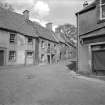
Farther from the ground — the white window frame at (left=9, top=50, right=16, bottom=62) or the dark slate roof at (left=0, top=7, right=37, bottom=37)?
the dark slate roof at (left=0, top=7, right=37, bottom=37)

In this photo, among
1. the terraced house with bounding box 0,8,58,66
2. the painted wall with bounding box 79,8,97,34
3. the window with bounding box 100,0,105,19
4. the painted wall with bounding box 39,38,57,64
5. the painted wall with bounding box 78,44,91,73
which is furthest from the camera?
the painted wall with bounding box 39,38,57,64

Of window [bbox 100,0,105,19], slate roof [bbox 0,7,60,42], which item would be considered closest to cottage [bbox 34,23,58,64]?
slate roof [bbox 0,7,60,42]

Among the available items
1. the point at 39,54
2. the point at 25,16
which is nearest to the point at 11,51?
the point at 39,54

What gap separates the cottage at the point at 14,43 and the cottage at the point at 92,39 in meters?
12.3

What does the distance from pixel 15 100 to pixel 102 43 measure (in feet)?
26.8

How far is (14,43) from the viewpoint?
19859 millimetres

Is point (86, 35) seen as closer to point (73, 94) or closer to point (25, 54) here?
point (73, 94)

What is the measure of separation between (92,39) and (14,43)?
557 inches

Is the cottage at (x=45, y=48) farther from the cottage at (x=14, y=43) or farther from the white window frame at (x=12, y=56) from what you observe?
the white window frame at (x=12, y=56)

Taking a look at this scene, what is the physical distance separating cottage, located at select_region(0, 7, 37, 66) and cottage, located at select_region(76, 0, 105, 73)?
12290 mm

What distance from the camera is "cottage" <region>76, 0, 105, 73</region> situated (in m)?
9.96

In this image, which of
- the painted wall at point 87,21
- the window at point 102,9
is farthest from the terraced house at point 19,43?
the window at point 102,9

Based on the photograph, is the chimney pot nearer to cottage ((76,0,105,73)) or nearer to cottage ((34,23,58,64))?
cottage ((34,23,58,64))

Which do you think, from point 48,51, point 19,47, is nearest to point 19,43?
point 19,47
